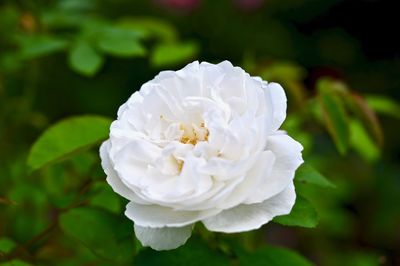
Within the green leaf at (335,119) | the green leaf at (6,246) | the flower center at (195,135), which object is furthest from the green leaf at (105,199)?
the green leaf at (335,119)

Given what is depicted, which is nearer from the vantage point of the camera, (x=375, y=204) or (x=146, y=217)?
(x=146, y=217)

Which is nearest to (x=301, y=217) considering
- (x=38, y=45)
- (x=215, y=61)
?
(x=38, y=45)

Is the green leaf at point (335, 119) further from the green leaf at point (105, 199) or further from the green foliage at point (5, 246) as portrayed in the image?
the green foliage at point (5, 246)

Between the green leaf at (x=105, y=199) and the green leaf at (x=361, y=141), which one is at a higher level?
the green leaf at (x=105, y=199)

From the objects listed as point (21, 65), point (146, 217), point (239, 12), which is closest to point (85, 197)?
point (146, 217)

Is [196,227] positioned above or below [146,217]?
below

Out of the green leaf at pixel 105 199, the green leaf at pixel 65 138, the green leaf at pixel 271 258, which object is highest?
the green leaf at pixel 65 138

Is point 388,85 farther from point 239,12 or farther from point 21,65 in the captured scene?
point 21,65
